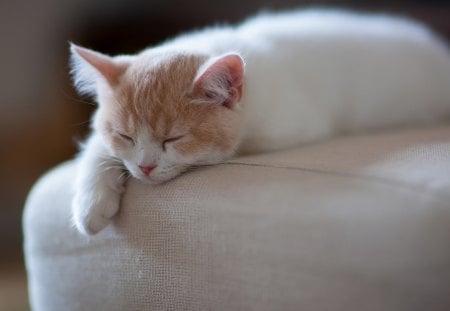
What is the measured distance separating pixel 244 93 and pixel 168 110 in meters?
0.23

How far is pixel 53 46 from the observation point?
10.4ft

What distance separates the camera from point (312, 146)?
1.33 meters

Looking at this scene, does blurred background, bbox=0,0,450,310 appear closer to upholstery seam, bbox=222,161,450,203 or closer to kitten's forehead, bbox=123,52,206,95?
kitten's forehead, bbox=123,52,206,95

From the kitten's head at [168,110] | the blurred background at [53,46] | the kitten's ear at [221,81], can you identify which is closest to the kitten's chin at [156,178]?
the kitten's head at [168,110]

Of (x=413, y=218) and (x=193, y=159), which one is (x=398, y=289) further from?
(x=193, y=159)

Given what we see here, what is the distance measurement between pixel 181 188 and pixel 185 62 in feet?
1.07

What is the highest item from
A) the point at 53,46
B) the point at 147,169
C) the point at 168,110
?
the point at 168,110

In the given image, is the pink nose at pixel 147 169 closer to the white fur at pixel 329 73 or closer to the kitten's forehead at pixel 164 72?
the kitten's forehead at pixel 164 72

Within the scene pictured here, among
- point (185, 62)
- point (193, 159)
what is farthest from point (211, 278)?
point (185, 62)

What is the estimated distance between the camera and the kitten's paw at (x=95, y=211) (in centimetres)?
112

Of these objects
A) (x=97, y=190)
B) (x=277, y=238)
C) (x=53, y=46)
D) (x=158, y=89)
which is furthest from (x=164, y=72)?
(x=53, y=46)

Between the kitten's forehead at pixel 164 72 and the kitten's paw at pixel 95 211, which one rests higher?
the kitten's forehead at pixel 164 72

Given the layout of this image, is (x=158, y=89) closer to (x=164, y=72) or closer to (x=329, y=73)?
(x=164, y=72)

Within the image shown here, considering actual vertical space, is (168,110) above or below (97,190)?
above
